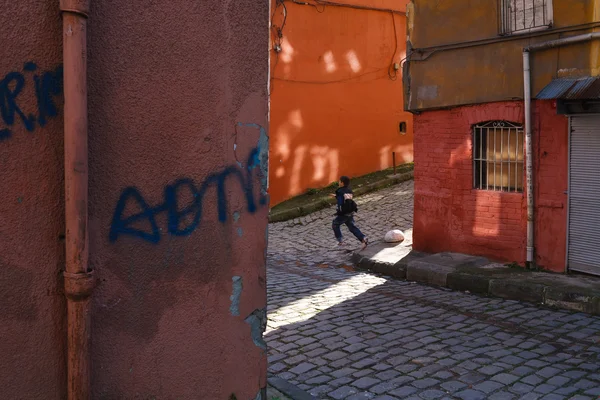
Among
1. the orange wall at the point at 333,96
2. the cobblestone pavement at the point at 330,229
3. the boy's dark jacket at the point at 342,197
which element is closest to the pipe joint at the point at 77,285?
the cobblestone pavement at the point at 330,229

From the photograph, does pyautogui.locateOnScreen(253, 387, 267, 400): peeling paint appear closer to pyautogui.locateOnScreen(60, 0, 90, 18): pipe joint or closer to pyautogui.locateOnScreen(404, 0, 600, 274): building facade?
pyautogui.locateOnScreen(60, 0, 90, 18): pipe joint

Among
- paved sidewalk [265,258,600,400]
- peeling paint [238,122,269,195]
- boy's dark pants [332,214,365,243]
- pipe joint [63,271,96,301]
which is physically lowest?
paved sidewalk [265,258,600,400]

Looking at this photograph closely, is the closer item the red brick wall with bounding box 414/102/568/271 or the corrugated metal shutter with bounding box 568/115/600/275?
the corrugated metal shutter with bounding box 568/115/600/275

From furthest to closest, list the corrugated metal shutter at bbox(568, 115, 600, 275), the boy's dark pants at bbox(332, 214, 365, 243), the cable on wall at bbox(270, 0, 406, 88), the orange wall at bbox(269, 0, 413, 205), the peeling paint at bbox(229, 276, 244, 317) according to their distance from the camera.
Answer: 1. the orange wall at bbox(269, 0, 413, 205)
2. the cable on wall at bbox(270, 0, 406, 88)
3. the boy's dark pants at bbox(332, 214, 365, 243)
4. the corrugated metal shutter at bbox(568, 115, 600, 275)
5. the peeling paint at bbox(229, 276, 244, 317)

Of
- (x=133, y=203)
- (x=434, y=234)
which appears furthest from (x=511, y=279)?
(x=133, y=203)

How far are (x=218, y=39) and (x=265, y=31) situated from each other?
375 mm

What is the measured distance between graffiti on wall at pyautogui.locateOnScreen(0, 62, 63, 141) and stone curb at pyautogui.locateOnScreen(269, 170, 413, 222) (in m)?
14.0

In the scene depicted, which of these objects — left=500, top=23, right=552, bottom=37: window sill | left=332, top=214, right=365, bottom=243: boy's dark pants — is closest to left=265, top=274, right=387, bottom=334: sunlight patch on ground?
left=332, top=214, right=365, bottom=243: boy's dark pants

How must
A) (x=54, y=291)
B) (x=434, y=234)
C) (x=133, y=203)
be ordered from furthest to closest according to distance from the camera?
(x=434, y=234)
(x=133, y=203)
(x=54, y=291)

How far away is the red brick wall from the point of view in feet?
32.8

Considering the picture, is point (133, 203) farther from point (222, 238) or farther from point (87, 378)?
point (87, 378)

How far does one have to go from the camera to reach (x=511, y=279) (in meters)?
9.58

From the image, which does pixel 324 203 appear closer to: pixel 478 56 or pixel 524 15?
pixel 478 56

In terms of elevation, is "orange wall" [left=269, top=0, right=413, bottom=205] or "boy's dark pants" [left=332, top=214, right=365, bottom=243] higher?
"orange wall" [left=269, top=0, right=413, bottom=205]
